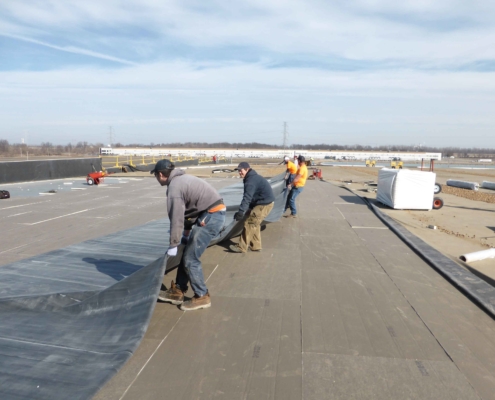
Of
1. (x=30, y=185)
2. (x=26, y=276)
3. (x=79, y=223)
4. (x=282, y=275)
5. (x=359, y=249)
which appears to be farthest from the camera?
(x=30, y=185)

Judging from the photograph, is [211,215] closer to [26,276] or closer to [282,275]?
[282,275]

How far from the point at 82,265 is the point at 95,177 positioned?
15.0 metres

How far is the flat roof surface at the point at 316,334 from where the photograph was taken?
2.83 m

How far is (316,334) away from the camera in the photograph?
11.9 feet

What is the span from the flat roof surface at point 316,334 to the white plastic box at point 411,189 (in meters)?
4.98

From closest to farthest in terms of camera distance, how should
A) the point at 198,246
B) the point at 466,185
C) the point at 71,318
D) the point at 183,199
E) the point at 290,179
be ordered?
the point at 71,318 → the point at 183,199 → the point at 198,246 → the point at 290,179 → the point at 466,185

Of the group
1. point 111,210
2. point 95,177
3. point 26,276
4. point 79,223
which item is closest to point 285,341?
point 26,276

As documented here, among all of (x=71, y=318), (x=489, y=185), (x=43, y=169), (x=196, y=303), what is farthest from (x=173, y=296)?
(x=489, y=185)

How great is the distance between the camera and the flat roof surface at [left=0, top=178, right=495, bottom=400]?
2.83 metres

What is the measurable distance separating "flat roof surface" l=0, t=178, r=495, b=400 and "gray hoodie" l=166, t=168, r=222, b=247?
36.8 inches

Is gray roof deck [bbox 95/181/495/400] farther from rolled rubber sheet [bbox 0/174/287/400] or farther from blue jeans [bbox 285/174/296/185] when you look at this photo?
Answer: blue jeans [bbox 285/174/296/185]

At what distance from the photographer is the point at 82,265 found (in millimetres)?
4688

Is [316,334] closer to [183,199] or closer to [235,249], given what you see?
[183,199]

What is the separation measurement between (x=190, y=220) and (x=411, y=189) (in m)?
9.18
